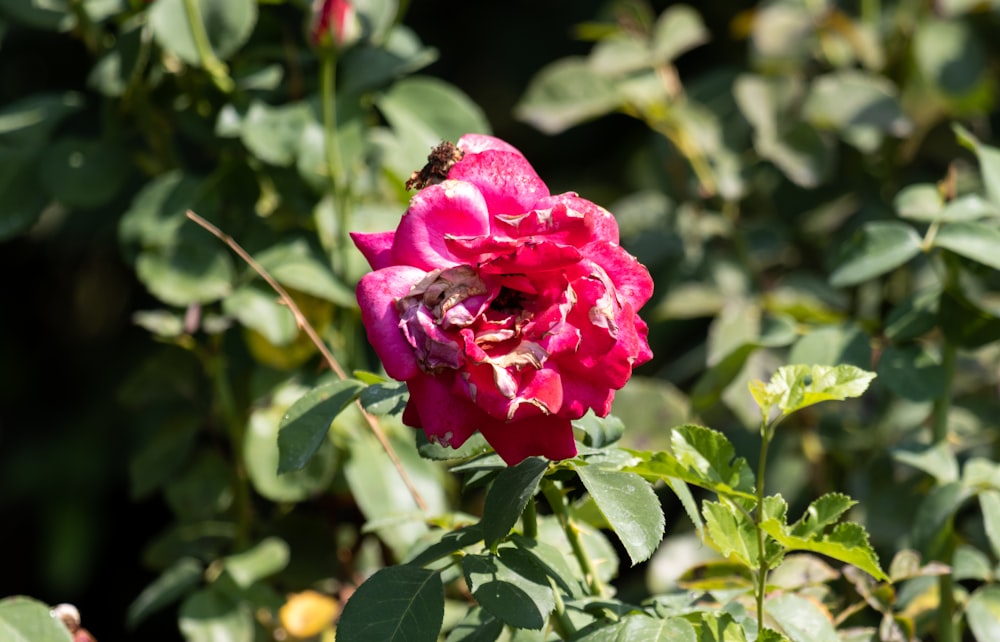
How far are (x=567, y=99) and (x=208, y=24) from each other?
37cm

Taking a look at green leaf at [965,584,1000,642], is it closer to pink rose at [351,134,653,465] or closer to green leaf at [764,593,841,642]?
green leaf at [764,593,841,642]

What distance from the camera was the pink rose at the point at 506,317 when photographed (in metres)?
0.52

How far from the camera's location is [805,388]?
0.56m

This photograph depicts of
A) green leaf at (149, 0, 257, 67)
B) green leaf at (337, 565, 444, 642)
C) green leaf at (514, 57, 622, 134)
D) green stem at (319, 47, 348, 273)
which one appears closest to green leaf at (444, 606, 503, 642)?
green leaf at (337, 565, 444, 642)

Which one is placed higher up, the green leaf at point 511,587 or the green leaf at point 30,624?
the green leaf at point 511,587

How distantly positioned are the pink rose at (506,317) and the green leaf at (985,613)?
35 centimetres

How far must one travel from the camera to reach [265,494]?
37.0 inches

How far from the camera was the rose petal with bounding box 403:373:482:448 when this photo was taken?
1.74ft

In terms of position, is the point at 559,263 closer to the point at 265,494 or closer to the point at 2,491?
the point at 265,494

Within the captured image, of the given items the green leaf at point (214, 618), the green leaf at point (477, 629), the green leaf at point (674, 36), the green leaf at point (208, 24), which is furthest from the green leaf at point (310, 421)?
the green leaf at point (674, 36)

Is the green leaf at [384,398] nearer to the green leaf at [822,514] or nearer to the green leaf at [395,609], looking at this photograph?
the green leaf at [395,609]

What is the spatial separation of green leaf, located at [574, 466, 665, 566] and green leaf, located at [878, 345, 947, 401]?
0.99 ft

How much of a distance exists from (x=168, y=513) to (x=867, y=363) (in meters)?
1.31

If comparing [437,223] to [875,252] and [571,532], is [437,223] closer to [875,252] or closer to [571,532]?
[571,532]
